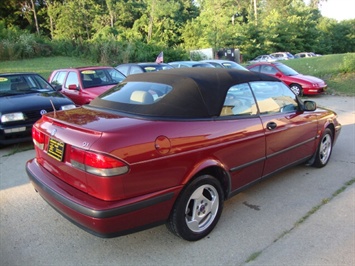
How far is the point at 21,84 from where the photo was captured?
275 inches

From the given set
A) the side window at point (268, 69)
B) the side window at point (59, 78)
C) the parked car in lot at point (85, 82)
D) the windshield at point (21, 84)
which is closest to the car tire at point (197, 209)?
the parked car in lot at point (85, 82)

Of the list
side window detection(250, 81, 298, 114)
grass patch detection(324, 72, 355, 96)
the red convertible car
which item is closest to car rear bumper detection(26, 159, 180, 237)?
the red convertible car

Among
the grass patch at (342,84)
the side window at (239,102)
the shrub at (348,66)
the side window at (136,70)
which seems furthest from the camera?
the shrub at (348,66)

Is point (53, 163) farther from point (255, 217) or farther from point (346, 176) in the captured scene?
point (346, 176)

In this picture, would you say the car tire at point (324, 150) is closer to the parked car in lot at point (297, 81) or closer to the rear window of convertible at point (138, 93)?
the rear window of convertible at point (138, 93)

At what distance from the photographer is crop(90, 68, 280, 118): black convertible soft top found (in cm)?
285

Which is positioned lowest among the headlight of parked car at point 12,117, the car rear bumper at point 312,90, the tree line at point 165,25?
the car rear bumper at point 312,90

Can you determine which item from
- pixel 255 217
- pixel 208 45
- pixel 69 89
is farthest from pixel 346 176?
pixel 208 45

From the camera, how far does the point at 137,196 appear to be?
2.42 metres

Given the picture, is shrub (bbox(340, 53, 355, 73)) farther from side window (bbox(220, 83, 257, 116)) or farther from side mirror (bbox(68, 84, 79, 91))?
side window (bbox(220, 83, 257, 116))

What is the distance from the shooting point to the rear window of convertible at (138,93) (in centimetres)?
305

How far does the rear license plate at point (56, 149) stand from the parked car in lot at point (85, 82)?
481 centimetres

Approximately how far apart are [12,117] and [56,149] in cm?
352

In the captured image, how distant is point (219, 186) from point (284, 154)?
1.30 metres
